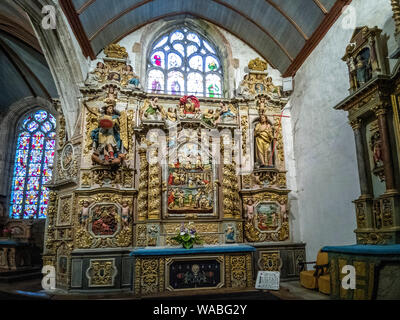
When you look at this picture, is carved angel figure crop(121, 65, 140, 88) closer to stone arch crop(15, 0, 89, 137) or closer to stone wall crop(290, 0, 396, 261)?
stone arch crop(15, 0, 89, 137)

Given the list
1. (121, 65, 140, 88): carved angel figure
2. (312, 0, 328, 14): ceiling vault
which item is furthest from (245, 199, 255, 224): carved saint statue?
(312, 0, 328, 14): ceiling vault

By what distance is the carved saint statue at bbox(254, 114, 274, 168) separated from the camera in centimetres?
976

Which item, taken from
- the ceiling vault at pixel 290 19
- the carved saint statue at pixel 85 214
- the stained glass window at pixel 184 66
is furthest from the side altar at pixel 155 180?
the ceiling vault at pixel 290 19

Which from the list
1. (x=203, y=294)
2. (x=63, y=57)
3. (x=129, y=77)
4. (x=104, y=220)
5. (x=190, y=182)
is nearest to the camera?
(x=203, y=294)

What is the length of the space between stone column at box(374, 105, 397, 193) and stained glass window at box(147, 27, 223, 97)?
6.13m

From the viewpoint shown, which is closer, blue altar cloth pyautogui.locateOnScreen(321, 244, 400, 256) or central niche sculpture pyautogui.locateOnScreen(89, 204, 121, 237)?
blue altar cloth pyautogui.locateOnScreen(321, 244, 400, 256)

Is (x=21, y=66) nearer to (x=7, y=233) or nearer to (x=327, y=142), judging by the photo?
(x=7, y=233)

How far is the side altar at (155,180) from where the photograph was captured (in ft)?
27.7

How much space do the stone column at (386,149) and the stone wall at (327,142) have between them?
1092mm

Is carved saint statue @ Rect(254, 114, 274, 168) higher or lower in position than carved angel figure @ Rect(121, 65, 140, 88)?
lower

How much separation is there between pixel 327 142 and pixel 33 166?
1110 cm

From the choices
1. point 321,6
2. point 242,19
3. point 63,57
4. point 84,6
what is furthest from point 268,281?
point 242,19

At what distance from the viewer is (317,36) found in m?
9.09
